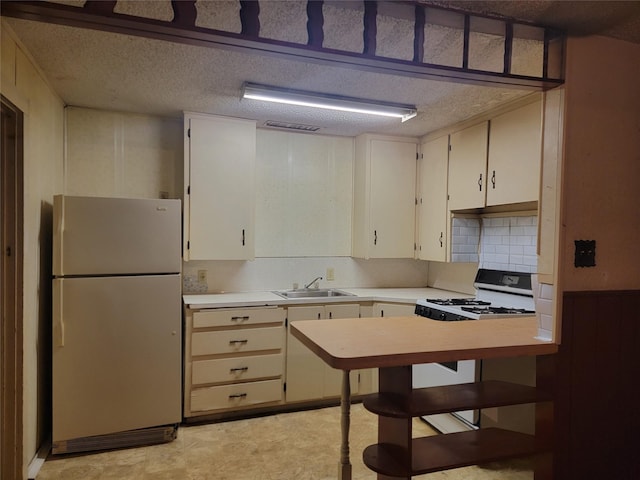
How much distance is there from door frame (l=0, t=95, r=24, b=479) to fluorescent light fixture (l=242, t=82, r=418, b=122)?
1311 mm

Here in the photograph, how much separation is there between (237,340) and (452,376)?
1573mm

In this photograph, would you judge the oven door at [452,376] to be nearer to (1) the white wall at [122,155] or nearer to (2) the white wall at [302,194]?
(2) the white wall at [302,194]

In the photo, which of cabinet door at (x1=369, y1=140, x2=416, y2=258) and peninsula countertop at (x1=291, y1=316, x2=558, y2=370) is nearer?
peninsula countertop at (x1=291, y1=316, x2=558, y2=370)

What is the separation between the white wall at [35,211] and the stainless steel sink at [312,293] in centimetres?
173

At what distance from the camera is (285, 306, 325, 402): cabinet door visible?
3.27 metres

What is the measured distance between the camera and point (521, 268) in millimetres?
3115

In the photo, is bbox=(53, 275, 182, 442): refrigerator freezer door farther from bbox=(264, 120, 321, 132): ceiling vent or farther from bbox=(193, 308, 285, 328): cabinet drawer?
bbox=(264, 120, 321, 132): ceiling vent

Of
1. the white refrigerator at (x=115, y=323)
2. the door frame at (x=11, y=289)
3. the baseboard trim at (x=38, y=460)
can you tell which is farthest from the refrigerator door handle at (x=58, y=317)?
the baseboard trim at (x=38, y=460)

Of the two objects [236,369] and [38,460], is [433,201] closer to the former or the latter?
[236,369]

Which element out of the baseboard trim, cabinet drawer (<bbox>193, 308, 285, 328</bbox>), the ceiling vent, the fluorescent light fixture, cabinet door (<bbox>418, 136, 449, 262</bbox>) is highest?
the ceiling vent

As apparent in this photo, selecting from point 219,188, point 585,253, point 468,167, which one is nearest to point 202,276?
point 219,188

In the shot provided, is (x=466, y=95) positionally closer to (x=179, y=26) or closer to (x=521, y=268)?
(x=521, y=268)

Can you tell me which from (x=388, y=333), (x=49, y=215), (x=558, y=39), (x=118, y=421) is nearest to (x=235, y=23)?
(x=558, y=39)

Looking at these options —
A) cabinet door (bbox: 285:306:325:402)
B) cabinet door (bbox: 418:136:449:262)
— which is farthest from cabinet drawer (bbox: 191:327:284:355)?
cabinet door (bbox: 418:136:449:262)
